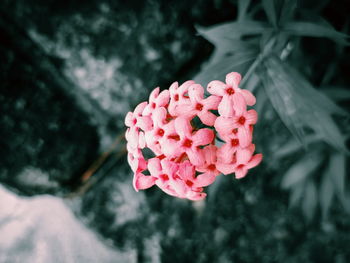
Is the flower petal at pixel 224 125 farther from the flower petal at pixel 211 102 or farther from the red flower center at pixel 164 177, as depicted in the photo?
the red flower center at pixel 164 177

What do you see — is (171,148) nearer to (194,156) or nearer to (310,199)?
(194,156)

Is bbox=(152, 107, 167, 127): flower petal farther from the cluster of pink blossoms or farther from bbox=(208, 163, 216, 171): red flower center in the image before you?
bbox=(208, 163, 216, 171): red flower center

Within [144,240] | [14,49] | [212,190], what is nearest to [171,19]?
[14,49]

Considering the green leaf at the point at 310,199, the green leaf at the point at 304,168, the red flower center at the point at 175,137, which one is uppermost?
the red flower center at the point at 175,137

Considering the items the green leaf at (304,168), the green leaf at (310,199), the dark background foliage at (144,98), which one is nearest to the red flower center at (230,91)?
the dark background foliage at (144,98)

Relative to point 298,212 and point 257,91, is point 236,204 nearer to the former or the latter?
point 298,212

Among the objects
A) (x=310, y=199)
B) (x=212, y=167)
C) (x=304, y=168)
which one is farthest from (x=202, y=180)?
(x=310, y=199)

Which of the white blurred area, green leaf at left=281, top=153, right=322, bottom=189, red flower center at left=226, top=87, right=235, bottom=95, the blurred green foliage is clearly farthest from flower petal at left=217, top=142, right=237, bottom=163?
the white blurred area
